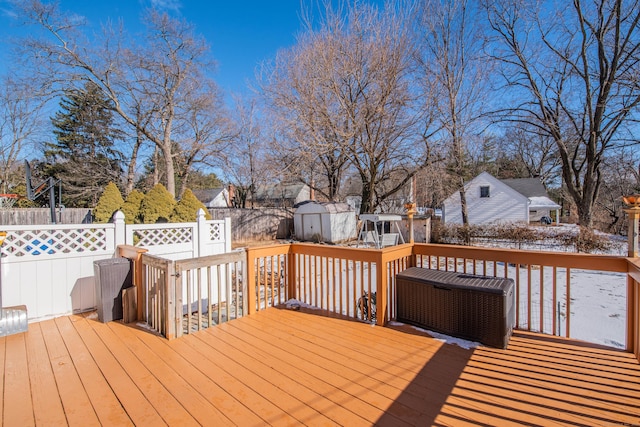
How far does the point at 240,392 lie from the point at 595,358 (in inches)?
110

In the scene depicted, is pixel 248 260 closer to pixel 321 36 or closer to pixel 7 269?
pixel 7 269

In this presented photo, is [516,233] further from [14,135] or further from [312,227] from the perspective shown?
[14,135]

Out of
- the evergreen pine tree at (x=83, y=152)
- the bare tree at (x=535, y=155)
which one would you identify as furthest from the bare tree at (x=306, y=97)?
the bare tree at (x=535, y=155)

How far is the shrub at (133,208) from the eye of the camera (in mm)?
7709

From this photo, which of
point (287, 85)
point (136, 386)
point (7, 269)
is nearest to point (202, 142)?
point (287, 85)

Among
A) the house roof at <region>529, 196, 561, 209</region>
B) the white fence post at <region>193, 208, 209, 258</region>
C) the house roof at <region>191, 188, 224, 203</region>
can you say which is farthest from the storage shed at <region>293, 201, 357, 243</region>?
the house roof at <region>191, 188, 224, 203</region>

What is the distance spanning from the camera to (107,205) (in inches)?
311

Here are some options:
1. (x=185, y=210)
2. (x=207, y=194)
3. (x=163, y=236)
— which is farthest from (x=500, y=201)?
(x=207, y=194)

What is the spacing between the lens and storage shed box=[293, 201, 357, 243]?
1370 cm

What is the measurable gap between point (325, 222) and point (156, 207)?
7337mm

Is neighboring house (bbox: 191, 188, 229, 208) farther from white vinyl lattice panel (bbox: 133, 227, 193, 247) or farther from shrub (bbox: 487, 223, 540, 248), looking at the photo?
white vinyl lattice panel (bbox: 133, 227, 193, 247)

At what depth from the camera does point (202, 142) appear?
54.2ft

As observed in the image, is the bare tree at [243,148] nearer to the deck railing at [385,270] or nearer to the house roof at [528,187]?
the deck railing at [385,270]

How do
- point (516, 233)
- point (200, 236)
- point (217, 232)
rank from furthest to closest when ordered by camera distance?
point (516, 233), point (217, 232), point (200, 236)
